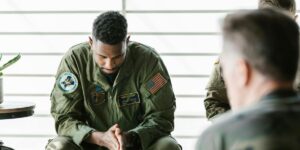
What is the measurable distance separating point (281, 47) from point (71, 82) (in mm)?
2001

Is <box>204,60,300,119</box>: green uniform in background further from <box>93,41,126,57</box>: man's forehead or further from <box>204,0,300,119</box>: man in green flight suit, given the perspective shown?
<box>93,41,126,57</box>: man's forehead

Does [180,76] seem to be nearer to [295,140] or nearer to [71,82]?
[71,82]

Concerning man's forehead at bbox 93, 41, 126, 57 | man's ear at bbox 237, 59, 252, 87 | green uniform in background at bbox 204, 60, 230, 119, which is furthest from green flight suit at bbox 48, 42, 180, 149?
man's ear at bbox 237, 59, 252, 87

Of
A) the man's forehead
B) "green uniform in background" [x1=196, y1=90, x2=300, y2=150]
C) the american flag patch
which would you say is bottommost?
the american flag patch

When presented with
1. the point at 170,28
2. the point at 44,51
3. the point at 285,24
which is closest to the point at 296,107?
the point at 285,24

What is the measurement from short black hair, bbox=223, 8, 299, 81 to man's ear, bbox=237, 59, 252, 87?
0.01m

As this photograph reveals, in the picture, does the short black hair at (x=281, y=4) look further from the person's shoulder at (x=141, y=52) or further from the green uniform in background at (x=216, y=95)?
the person's shoulder at (x=141, y=52)

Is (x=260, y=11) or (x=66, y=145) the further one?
(x=66, y=145)

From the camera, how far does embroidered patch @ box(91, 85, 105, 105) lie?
10.5ft

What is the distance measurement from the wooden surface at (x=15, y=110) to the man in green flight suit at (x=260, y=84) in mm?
2241

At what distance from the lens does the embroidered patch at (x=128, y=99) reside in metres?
3.20

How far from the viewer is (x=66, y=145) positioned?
3.03 m

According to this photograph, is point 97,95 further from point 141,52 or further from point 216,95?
point 216,95

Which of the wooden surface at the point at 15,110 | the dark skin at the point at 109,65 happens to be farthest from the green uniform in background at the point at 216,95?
the wooden surface at the point at 15,110
